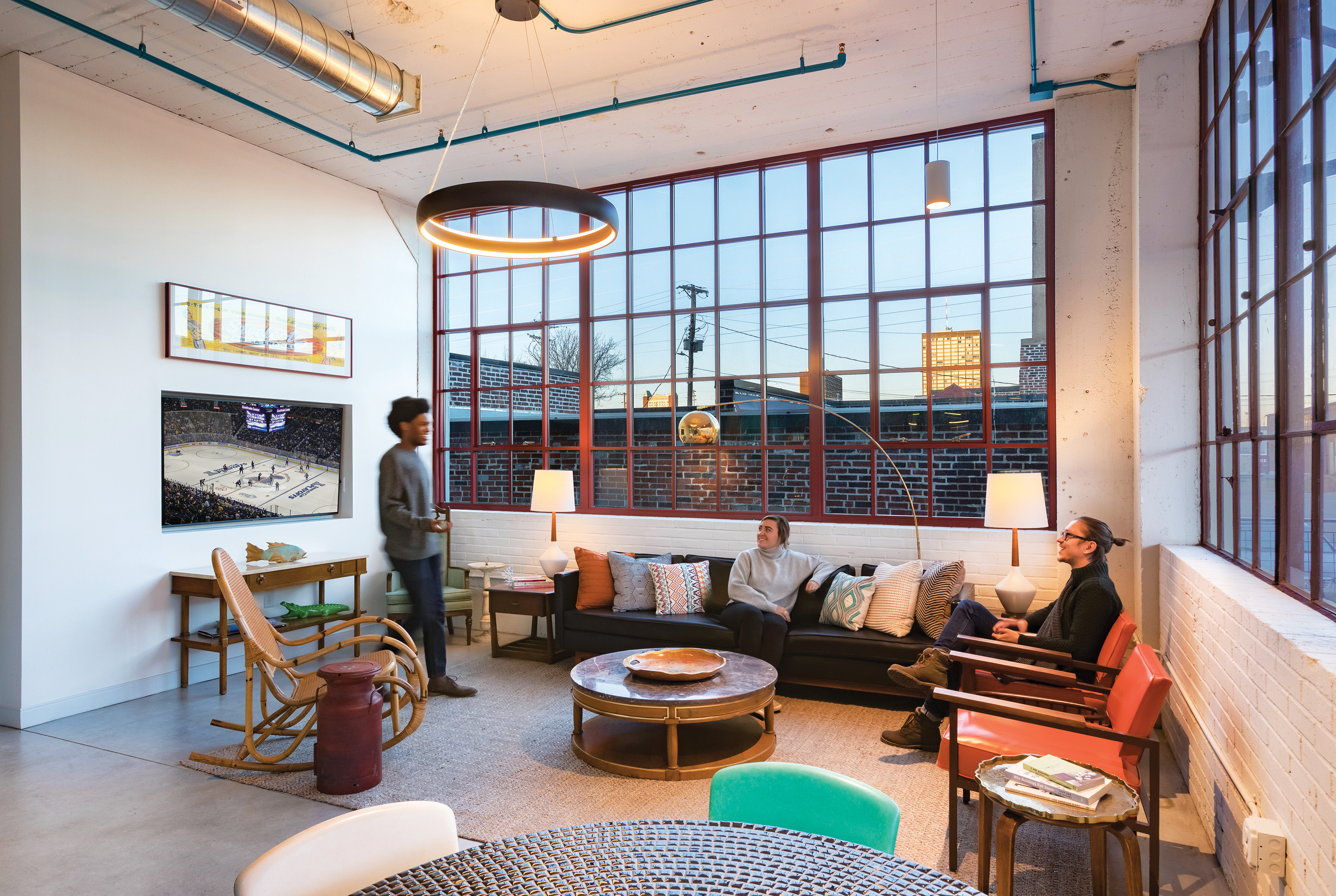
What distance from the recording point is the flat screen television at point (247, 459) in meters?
5.48

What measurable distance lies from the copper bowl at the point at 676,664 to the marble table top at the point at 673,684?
0.03 meters

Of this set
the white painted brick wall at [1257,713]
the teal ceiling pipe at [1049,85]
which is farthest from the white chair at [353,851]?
the teal ceiling pipe at [1049,85]

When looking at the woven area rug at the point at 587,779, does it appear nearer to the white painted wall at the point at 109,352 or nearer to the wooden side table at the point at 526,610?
the wooden side table at the point at 526,610

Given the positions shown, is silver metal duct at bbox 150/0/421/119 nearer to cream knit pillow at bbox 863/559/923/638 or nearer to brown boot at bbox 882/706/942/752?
cream knit pillow at bbox 863/559/923/638

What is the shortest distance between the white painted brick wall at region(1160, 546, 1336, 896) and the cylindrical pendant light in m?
2.24

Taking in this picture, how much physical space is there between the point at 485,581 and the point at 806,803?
18.5 ft

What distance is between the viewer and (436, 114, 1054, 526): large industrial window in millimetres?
5598

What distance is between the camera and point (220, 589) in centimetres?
487

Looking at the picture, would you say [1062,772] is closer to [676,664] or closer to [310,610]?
[676,664]

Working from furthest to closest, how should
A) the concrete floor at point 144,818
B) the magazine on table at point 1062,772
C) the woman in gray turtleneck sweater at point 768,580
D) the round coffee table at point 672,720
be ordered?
the woman in gray turtleneck sweater at point 768,580
the round coffee table at point 672,720
the concrete floor at point 144,818
the magazine on table at point 1062,772

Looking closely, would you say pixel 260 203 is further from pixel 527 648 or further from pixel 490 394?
pixel 527 648

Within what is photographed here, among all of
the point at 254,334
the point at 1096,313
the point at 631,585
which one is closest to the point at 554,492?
the point at 631,585

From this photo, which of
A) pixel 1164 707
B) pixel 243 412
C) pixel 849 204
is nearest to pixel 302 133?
pixel 243 412

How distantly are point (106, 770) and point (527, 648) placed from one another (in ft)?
9.53
